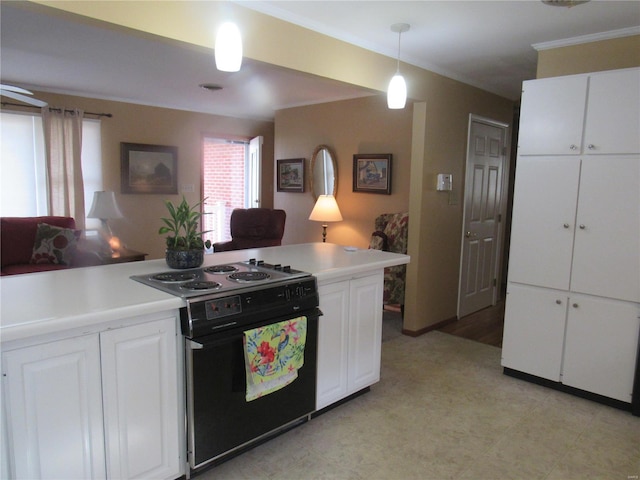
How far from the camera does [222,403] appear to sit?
2041 millimetres

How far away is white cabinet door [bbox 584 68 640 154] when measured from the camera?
8.58ft

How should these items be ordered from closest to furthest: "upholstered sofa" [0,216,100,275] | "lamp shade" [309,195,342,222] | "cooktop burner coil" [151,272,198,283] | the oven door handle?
the oven door handle → "cooktop burner coil" [151,272,198,283] → "upholstered sofa" [0,216,100,275] → "lamp shade" [309,195,342,222]

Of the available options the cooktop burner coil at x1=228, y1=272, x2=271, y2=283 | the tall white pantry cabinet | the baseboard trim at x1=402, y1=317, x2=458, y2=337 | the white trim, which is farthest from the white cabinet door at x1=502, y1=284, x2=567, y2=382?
the cooktop burner coil at x1=228, y1=272, x2=271, y2=283

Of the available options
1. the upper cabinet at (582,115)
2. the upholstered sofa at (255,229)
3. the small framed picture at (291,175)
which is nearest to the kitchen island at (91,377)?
Result: the upper cabinet at (582,115)

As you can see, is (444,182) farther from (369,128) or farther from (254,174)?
(254,174)

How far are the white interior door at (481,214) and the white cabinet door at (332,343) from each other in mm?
2217

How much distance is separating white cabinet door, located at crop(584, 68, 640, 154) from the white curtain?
17.0ft

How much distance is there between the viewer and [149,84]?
4.75m

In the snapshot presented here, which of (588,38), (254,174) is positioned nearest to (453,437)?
(588,38)

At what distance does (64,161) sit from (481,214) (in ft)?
15.5

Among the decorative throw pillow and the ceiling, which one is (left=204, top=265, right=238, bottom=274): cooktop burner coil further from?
the decorative throw pillow

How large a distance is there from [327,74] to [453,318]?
2.75 meters

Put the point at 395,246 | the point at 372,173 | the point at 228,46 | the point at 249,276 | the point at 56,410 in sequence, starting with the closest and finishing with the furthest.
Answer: the point at 56,410 → the point at 228,46 → the point at 249,276 → the point at 395,246 → the point at 372,173

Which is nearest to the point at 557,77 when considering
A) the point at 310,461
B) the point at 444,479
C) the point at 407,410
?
the point at 407,410
